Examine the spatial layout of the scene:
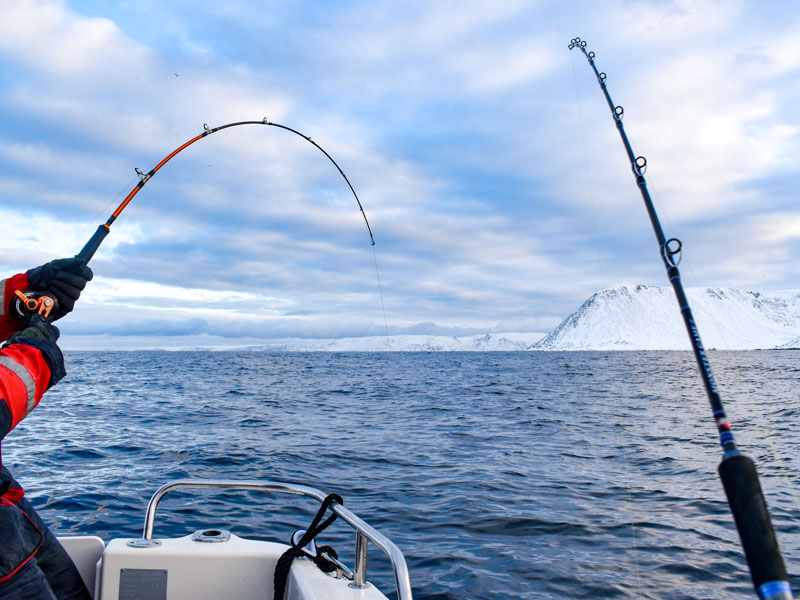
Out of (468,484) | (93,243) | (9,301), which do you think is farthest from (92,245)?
(468,484)

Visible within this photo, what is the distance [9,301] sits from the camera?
2816mm

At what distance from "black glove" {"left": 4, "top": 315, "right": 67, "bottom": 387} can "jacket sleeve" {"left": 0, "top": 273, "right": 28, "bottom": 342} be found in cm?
11

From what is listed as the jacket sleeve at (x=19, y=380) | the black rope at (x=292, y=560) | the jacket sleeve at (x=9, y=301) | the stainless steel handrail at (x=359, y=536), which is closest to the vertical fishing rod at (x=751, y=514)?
the stainless steel handrail at (x=359, y=536)

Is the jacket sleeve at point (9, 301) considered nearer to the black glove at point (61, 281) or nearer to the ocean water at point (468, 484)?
the black glove at point (61, 281)

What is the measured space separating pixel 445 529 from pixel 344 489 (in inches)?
95.2

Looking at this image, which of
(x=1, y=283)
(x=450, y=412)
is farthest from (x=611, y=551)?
(x=450, y=412)

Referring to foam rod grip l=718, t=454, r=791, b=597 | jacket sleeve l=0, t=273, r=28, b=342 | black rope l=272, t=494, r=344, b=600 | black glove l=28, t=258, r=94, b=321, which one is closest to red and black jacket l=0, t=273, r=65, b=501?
jacket sleeve l=0, t=273, r=28, b=342

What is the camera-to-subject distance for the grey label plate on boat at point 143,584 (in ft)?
11.1

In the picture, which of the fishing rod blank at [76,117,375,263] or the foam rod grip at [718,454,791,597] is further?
the fishing rod blank at [76,117,375,263]

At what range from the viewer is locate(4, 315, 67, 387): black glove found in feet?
8.35

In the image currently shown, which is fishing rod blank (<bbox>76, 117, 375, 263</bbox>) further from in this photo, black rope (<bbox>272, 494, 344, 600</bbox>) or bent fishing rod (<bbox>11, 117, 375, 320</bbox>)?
black rope (<bbox>272, 494, 344, 600</bbox>)

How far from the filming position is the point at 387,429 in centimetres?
1503

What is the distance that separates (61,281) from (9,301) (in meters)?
0.25

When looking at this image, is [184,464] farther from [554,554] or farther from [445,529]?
[554,554]
